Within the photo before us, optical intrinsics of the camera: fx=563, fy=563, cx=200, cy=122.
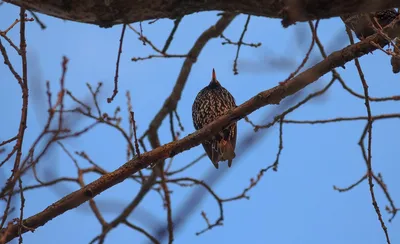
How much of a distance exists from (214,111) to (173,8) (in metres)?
4.68

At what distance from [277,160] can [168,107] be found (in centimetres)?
182

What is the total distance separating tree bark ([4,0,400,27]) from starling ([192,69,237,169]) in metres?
3.76

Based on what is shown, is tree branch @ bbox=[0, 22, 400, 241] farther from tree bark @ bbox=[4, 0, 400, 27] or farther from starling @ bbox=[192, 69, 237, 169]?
starling @ bbox=[192, 69, 237, 169]

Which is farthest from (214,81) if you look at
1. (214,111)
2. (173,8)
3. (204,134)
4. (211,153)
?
(173,8)

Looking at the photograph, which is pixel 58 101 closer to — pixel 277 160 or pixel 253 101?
pixel 253 101

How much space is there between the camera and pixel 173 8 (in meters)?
2.20

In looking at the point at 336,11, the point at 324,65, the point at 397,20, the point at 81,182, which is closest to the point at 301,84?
the point at 324,65

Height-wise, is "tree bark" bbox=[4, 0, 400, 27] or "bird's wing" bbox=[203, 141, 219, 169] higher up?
"bird's wing" bbox=[203, 141, 219, 169]

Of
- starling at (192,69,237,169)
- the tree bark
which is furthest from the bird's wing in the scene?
the tree bark

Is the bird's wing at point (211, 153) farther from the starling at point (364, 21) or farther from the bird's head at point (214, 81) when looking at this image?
the starling at point (364, 21)

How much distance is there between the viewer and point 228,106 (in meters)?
7.05

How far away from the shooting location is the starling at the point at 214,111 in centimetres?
604

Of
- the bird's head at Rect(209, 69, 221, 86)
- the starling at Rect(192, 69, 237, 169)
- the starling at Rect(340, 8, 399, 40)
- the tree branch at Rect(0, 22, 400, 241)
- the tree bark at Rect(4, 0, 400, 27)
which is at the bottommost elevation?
the tree bark at Rect(4, 0, 400, 27)

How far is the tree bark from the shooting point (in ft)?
6.57
